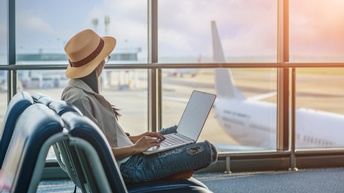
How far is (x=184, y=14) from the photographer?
6.61m

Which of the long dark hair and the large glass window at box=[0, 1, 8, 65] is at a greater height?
the large glass window at box=[0, 1, 8, 65]

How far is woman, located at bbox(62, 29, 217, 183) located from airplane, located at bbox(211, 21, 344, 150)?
2.78 meters

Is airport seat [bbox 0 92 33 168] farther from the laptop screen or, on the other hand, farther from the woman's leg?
the laptop screen

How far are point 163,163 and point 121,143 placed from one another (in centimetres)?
25

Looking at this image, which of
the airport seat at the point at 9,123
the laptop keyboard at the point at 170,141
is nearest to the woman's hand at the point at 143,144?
the laptop keyboard at the point at 170,141

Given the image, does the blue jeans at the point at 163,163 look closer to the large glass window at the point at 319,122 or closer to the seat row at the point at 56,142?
the seat row at the point at 56,142

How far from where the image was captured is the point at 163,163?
2863 millimetres

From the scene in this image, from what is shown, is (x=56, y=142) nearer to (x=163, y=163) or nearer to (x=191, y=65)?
(x=163, y=163)

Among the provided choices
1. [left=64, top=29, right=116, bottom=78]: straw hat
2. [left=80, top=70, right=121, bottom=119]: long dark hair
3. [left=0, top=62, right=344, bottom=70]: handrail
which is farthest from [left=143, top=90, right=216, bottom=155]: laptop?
[left=0, top=62, right=344, bottom=70]: handrail

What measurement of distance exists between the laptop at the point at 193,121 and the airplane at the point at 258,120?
2362mm

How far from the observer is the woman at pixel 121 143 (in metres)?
2.84

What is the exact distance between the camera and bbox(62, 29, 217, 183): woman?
284 centimetres

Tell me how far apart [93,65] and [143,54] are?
95.8 inches

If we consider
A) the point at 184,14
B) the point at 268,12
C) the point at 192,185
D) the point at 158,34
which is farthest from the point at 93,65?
the point at 184,14
